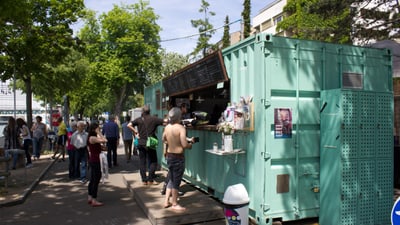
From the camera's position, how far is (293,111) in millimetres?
5398

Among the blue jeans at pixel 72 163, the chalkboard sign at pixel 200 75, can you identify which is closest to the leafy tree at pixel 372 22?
the chalkboard sign at pixel 200 75

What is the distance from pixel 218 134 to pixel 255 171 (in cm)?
143

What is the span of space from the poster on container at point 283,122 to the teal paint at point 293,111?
0.08m

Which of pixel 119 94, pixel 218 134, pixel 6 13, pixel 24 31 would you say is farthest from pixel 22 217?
pixel 119 94

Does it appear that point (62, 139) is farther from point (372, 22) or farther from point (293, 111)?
point (372, 22)

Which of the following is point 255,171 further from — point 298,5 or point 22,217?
point 298,5

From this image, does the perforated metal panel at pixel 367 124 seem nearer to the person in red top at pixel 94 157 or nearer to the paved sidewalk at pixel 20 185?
the person in red top at pixel 94 157

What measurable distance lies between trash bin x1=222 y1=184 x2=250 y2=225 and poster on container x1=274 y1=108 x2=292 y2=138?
1.11 m

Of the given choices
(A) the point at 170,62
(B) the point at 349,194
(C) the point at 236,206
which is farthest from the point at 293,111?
(A) the point at 170,62

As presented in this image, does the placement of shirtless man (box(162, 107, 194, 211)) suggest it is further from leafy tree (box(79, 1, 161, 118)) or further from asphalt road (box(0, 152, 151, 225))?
leafy tree (box(79, 1, 161, 118))

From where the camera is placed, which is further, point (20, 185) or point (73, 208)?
point (20, 185)

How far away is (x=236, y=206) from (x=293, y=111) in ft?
5.64

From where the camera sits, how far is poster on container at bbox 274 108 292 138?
209 inches

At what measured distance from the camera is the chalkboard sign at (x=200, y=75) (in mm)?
6543
